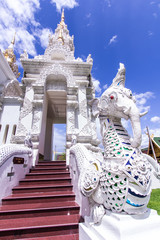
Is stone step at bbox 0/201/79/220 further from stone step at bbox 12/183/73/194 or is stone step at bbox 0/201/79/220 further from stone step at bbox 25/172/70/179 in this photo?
stone step at bbox 25/172/70/179

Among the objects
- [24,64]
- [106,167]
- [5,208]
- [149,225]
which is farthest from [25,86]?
[149,225]

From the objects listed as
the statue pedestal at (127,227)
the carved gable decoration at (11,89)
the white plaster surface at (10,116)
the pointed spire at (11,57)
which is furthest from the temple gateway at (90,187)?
the pointed spire at (11,57)

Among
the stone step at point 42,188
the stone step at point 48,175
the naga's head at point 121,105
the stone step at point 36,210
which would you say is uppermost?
the naga's head at point 121,105

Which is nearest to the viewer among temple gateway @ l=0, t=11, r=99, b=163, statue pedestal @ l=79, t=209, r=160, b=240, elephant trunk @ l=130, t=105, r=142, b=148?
statue pedestal @ l=79, t=209, r=160, b=240

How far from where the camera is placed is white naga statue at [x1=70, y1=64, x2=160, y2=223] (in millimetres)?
1224

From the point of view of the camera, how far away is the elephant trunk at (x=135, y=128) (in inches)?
54.2

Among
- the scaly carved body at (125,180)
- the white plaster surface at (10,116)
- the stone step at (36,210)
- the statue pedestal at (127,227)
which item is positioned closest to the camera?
the statue pedestal at (127,227)

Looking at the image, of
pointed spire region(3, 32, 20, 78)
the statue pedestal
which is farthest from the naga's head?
pointed spire region(3, 32, 20, 78)

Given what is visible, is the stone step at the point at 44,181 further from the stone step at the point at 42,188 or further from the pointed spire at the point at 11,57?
the pointed spire at the point at 11,57

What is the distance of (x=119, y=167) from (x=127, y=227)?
491 millimetres

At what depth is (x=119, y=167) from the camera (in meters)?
1.27

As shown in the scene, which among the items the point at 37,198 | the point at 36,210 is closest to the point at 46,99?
the point at 37,198

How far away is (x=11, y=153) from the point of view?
291 cm

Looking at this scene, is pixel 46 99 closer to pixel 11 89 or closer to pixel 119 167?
pixel 11 89
